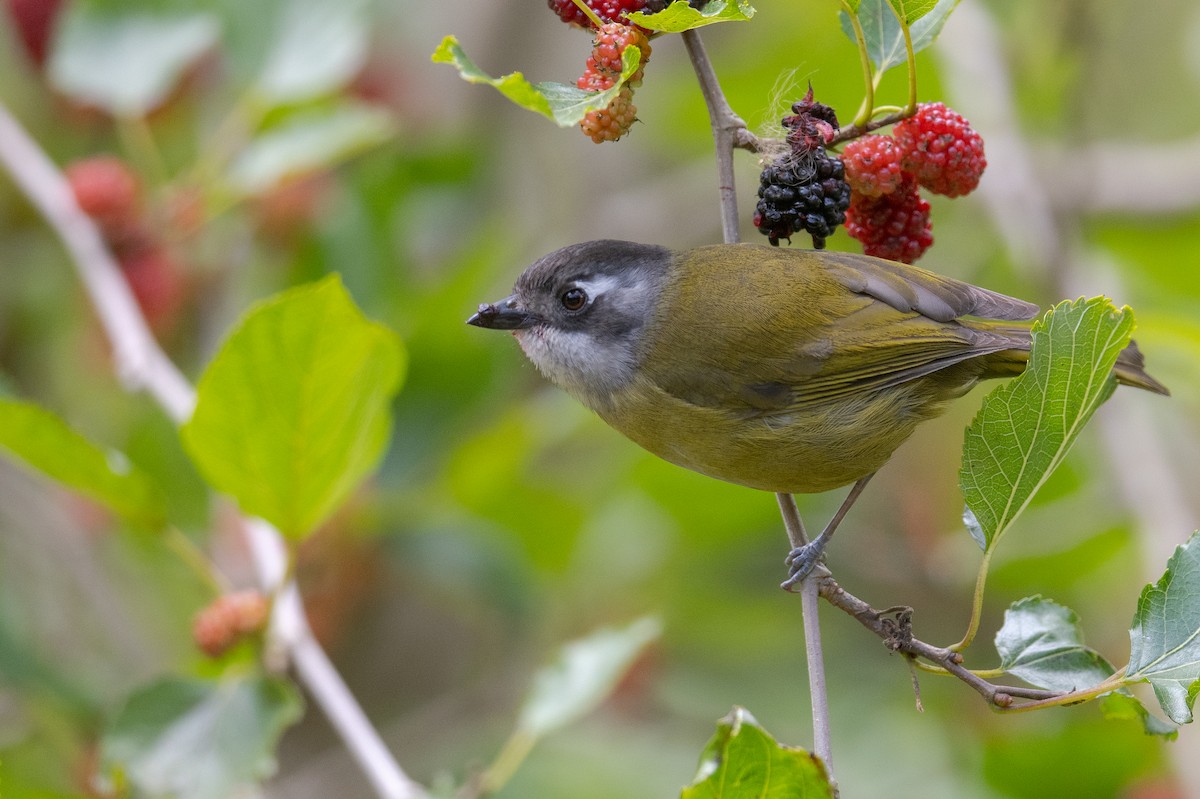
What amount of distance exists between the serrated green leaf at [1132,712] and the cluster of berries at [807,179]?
0.90 meters

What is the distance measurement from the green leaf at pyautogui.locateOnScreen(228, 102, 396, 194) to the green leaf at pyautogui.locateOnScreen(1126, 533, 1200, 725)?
2540mm

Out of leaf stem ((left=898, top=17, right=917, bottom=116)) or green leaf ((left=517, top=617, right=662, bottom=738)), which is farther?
green leaf ((left=517, top=617, right=662, bottom=738))

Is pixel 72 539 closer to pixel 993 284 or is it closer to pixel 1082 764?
pixel 1082 764

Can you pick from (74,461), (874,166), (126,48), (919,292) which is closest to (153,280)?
(126,48)

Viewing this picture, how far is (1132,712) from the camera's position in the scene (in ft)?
6.69

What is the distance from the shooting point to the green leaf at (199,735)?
8.77 ft

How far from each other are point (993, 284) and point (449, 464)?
2.44 meters

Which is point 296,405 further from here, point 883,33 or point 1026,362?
point 1026,362

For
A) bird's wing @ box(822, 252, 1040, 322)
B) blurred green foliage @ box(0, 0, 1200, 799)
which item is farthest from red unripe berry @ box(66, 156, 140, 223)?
bird's wing @ box(822, 252, 1040, 322)

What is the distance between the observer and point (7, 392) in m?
2.79

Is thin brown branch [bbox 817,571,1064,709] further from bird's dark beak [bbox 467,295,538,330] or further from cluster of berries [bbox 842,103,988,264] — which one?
bird's dark beak [bbox 467,295,538,330]

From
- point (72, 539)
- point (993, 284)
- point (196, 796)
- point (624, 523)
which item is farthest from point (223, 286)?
point (993, 284)

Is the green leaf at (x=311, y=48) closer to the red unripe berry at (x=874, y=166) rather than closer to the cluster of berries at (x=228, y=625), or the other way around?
the cluster of berries at (x=228, y=625)

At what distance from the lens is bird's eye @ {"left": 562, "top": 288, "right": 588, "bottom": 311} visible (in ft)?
9.80
